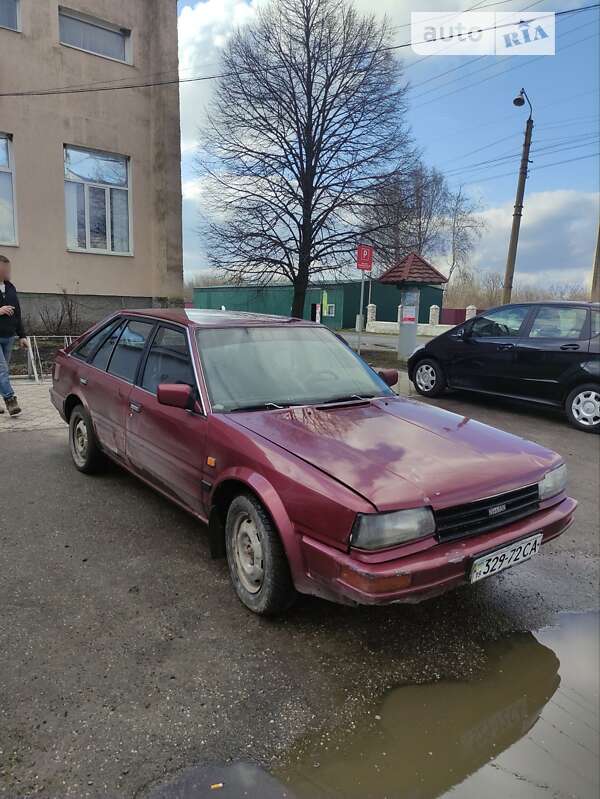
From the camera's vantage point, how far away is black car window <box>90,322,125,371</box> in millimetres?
4633

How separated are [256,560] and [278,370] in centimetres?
130

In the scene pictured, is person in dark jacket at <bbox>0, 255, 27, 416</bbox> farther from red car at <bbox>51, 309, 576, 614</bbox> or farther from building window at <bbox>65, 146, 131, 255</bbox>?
building window at <bbox>65, 146, 131, 255</bbox>

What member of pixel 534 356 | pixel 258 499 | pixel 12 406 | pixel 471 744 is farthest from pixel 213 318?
pixel 534 356

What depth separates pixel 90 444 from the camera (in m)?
4.78

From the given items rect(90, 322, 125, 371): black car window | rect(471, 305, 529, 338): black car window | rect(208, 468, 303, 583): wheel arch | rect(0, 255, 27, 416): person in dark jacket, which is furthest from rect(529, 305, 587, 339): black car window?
rect(0, 255, 27, 416): person in dark jacket

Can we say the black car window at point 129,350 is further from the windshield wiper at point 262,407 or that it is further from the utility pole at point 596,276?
the utility pole at point 596,276

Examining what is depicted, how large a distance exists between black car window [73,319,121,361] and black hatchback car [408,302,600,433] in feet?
18.2

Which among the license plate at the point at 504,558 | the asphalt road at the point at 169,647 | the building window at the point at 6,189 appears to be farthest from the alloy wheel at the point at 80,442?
the building window at the point at 6,189

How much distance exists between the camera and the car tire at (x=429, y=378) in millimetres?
8984

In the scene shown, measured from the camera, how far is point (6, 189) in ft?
40.5

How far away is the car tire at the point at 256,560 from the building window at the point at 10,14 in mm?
13885

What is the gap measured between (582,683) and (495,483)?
104cm

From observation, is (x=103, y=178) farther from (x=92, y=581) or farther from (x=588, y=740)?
(x=588, y=740)

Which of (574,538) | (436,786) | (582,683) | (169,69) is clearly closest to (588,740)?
(582,683)
